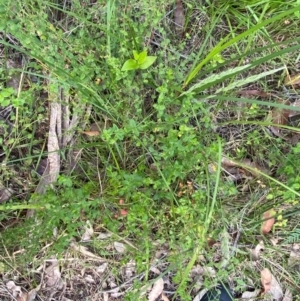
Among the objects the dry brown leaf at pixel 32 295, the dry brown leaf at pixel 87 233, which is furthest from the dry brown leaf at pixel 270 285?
the dry brown leaf at pixel 32 295

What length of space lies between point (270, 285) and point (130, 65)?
1175mm

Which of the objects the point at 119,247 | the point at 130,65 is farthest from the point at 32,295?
the point at 130,65

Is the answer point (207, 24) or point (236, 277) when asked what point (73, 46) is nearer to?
point (207, 24)

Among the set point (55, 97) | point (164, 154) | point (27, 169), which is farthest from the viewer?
point (27, 169)

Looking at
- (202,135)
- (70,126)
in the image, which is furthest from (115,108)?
(202,135)

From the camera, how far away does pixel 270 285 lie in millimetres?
2086

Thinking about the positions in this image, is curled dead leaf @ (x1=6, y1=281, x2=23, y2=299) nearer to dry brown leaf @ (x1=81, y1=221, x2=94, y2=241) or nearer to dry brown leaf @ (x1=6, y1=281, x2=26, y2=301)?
dry brown leaf @ (x1=6, y1=281, x2=26, y2=301)

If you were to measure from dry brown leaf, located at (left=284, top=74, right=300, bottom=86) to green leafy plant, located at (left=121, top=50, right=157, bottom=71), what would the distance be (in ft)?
2.18

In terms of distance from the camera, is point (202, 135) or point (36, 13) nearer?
point (36, 13)

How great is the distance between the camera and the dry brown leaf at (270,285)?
2084mm

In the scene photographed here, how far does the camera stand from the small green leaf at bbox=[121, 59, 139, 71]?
5.99 ft

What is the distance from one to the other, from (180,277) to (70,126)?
80 centimetres

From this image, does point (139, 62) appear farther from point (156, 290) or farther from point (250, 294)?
point (250, 294)

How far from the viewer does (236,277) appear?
2.07 m
